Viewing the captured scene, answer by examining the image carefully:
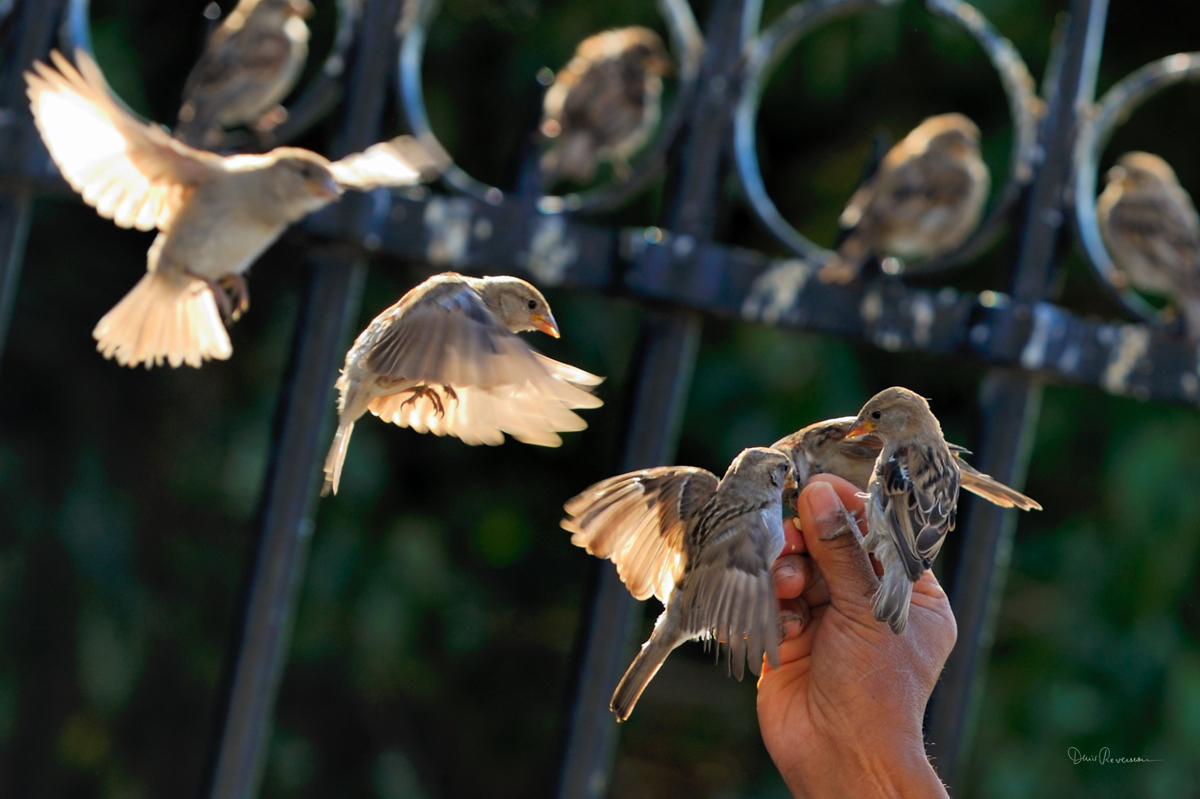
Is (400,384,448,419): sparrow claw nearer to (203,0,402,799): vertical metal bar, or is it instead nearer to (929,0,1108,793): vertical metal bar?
(203,0,402,799): vertical metal bar

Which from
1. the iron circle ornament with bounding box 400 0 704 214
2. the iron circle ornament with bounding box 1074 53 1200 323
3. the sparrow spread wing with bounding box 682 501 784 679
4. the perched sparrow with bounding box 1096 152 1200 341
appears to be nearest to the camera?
the sparrow spread wing with bounding box 682 501 784 679

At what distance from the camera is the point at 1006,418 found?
2223 millimetres

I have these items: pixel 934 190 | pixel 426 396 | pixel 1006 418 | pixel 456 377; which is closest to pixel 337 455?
pixel 426 396

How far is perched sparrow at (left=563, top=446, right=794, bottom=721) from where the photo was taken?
155 centimetres

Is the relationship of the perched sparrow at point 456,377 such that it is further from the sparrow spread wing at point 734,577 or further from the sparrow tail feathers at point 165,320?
the sparrow tail feathers at point 165,320

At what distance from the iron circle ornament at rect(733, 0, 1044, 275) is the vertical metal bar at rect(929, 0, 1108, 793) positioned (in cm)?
5

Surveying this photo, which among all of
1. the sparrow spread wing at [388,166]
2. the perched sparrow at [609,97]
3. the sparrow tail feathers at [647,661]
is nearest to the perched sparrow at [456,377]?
the sparrow spread wing at [388,166]

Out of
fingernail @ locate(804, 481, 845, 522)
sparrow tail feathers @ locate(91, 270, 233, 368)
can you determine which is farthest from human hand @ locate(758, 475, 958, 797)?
sparrow tail feathers @ locate(91, 270, 233, 368)

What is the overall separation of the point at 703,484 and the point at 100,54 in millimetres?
2333

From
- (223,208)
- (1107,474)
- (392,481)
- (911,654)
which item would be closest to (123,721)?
(392,481)

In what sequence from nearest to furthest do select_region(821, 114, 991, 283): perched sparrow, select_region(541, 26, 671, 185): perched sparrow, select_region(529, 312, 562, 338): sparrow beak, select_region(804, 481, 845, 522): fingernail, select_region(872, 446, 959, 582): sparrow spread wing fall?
select_region(872, 446, 959, 582): sparrow spread wing, select_region(804, 481, 845, 522): fingernail, select_region(529, 312, 562, 338): sparrow beak, select_region(821, 114, 991, 283): perched sparrow, select_region(541, 26, 671, 185): perched sparrow

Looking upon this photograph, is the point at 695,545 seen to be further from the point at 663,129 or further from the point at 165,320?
the point at 165,320

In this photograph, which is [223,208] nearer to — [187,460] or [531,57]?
[531,57]

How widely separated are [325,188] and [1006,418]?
4.21ft
